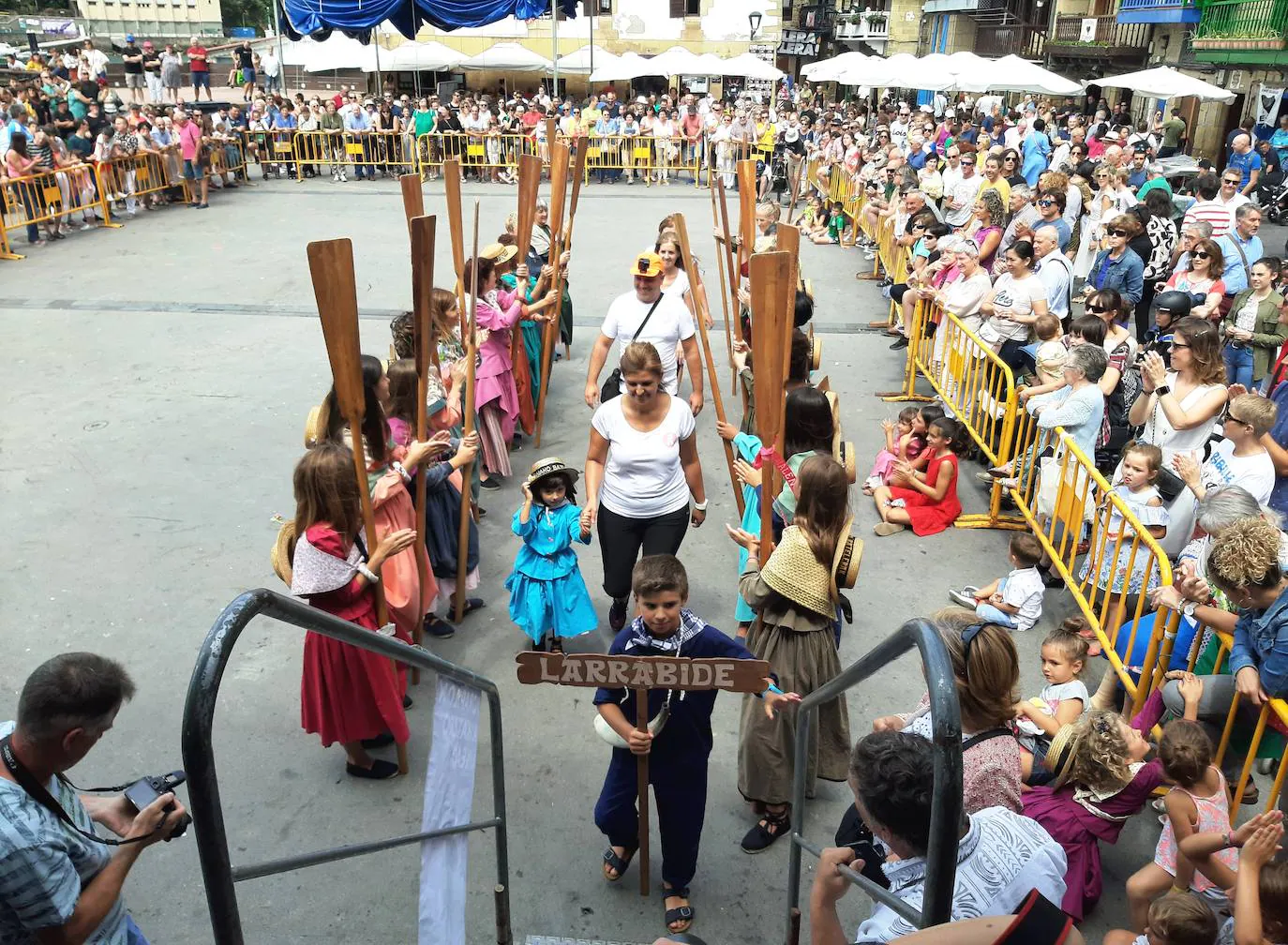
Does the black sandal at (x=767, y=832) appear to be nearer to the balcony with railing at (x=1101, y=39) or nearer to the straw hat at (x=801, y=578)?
the straw hat at (x=801, y=578)

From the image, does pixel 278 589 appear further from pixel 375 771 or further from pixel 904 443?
pixel 904 443

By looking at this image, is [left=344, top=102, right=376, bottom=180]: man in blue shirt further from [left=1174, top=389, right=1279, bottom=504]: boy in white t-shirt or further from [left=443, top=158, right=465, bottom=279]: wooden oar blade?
[left=1174, top=389, right=1279, bottom=504]: boy in white t-shirt

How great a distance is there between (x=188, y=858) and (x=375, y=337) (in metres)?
7.48

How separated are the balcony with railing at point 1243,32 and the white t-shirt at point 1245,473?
22262mm

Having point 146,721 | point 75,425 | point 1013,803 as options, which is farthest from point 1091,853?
point 75,425

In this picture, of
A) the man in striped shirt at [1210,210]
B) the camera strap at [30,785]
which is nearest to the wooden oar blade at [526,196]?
the camera strap at [30,785]

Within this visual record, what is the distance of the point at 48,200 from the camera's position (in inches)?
585

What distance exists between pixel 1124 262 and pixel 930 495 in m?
3.43

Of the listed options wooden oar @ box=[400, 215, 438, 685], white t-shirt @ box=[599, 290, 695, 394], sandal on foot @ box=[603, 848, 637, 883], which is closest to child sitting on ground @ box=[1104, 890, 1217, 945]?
sandal on foot @ box=[603, 848, 637, 883]

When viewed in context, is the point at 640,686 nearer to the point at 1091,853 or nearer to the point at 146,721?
the point at 1091,853

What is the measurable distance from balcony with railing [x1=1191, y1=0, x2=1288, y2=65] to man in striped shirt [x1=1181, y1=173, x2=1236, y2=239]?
16259mm

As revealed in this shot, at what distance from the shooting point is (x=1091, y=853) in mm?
3414

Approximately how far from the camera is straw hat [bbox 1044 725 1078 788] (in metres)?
3.42

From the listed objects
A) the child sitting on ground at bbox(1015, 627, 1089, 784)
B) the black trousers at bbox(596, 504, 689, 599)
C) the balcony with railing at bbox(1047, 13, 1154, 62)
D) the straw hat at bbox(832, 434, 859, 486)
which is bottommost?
the child sitting on ground at bbox(1015, 627, 1089, 784)
